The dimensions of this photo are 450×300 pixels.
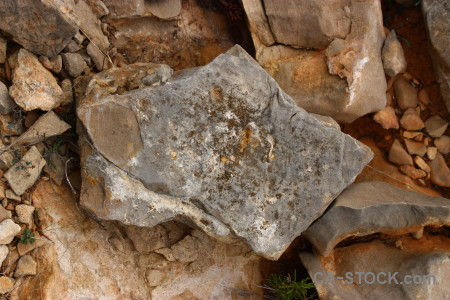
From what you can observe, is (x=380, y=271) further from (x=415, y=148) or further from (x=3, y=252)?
(x=3, y=252)

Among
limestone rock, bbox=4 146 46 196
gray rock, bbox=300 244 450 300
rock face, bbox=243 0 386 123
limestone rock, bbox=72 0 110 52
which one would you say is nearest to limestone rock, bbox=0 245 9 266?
limestone rock, bbox=4 146 46 196

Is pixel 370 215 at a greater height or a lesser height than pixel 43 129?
lesser

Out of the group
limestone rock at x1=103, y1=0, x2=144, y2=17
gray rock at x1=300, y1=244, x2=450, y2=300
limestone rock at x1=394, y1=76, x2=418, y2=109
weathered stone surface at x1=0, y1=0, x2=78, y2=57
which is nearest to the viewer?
weathered stone surface at x1=0, y1=0, x2=78, y2=57

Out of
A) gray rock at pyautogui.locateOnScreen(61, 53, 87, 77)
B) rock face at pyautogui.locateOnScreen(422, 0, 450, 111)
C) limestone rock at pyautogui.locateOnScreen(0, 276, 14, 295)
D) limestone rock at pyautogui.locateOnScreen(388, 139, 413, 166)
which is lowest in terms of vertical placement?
limestone rock at pyautogui.locateOnScreen(0, 276, 14, 295)

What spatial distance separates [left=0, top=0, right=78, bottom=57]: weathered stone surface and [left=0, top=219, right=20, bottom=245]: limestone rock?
1.20 m

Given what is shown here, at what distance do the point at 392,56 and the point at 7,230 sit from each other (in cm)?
340

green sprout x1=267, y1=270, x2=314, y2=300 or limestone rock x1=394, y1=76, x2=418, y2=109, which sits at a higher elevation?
limestone rock x1=394, y1=76, x2=418, y2=109

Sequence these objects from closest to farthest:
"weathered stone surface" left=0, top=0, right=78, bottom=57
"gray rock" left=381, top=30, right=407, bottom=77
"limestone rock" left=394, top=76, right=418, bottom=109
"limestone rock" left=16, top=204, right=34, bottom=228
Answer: "weathered stone surface" left=0, top=0, right=78, bottom=57 → "limestone rock" left=16, top=204, right=34, bottom=228 → "gray rock" left=381, top=30, right=407, bottom=77 → "limestone rock" left=394, top=76, right=418, bottom=109

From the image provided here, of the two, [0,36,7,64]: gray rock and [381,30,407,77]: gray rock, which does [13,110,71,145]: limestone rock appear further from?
[381,30,407,77]: gray rock

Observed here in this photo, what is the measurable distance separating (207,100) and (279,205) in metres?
0.92

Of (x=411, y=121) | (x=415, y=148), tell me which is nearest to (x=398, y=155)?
(x=415, y=148)

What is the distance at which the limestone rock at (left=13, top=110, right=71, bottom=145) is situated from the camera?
3.16 meters

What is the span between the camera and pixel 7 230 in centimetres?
303

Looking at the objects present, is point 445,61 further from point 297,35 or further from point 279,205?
point 279,205
